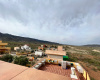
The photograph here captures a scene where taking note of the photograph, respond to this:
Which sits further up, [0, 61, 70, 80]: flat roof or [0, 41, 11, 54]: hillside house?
[0, 61, 70, 80]: flat roof

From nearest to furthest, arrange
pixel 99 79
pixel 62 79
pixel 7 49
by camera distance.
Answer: pixel 62 79 < pixel 99 79 < pixel 7 49

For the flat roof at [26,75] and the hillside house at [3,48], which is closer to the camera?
the flat roof at [26,75]

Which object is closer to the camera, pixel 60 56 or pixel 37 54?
pixel 60 56

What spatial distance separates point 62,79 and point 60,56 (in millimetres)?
8159

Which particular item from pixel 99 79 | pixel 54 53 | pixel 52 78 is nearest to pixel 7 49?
Result: pixel 54 53

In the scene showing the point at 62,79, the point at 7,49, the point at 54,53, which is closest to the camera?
the point at 62,79

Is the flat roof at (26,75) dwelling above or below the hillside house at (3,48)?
above

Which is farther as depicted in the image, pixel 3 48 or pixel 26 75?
pixel 3 48

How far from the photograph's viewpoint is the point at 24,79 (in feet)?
3.91

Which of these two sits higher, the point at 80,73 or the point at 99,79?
the point at 80,73

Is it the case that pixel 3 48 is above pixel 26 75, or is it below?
below

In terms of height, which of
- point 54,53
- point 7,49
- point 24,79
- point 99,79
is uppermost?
point 24,79

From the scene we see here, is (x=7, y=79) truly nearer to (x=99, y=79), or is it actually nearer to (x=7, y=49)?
(x=99, y=79)

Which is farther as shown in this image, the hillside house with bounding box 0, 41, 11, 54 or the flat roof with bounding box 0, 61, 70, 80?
the hillside house with bounding box 0, 41, 11, 54
